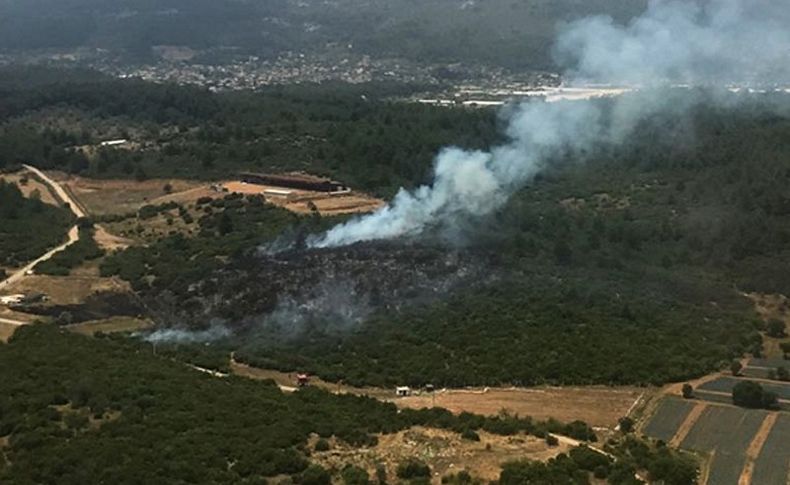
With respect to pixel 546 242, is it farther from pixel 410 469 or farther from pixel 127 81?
pixel 127 81

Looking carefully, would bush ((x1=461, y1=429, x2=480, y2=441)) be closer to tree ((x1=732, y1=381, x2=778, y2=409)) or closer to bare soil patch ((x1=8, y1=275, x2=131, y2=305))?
tree ((x1=732, y1=381, x2=778, y2=409))

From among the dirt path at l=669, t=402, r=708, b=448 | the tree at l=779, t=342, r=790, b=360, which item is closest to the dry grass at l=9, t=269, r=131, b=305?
the dirt path at l=669, t=402, r=708, b=448

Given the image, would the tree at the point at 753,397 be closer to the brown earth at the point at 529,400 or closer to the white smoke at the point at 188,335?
the brown earth at the point at 529,400

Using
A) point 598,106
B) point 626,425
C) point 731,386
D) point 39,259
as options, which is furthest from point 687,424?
point 598,106

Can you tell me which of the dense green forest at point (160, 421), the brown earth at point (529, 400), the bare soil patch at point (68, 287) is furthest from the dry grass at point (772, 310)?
the bare soil patch at point (68, 287)

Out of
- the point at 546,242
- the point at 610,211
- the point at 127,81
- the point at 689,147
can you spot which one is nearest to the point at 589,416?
the point at 546,242

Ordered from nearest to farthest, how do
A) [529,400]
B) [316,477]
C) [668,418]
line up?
[316,477] < [668,418] < [529,400]

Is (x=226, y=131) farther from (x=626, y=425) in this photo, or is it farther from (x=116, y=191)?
(x=626, y=425)
